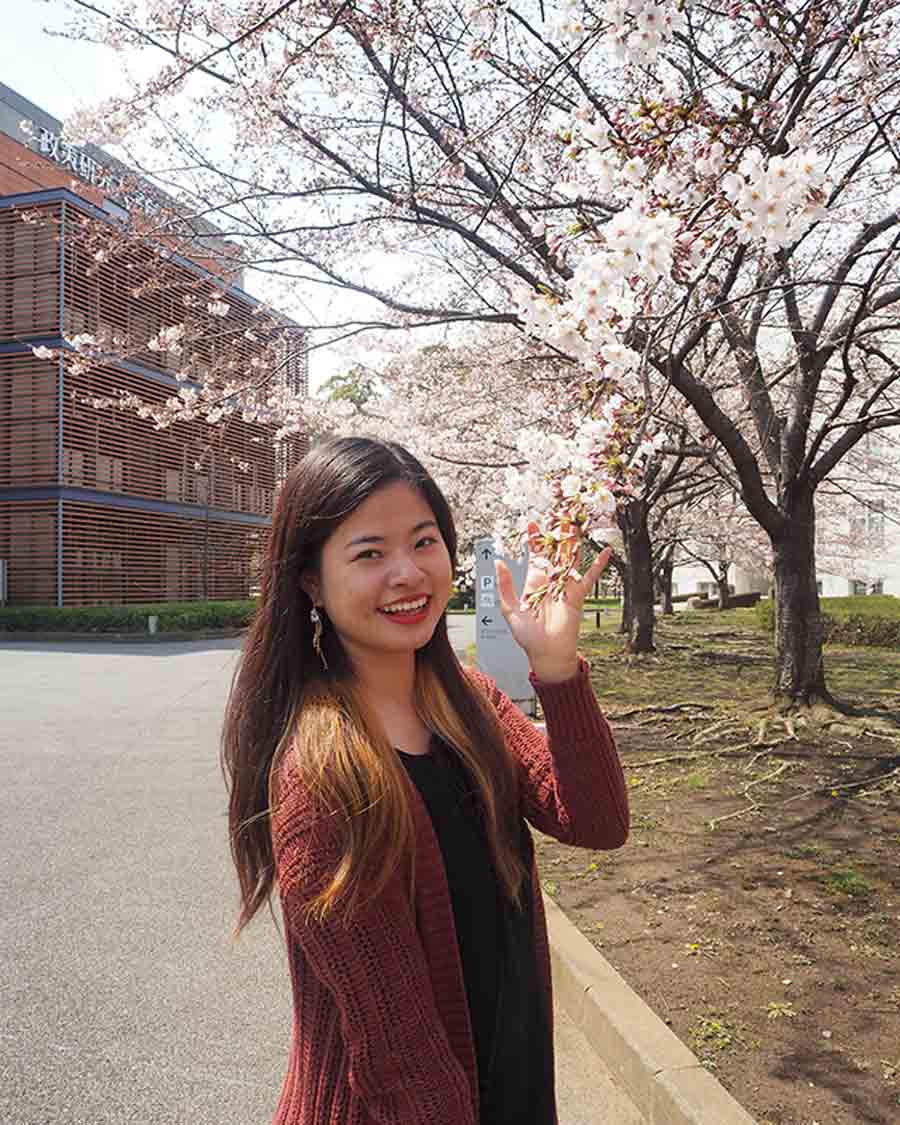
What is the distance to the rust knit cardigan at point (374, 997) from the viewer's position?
1162mm

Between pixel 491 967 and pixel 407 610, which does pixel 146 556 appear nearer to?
pixel 407 610

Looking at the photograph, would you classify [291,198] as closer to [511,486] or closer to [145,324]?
[511,486]

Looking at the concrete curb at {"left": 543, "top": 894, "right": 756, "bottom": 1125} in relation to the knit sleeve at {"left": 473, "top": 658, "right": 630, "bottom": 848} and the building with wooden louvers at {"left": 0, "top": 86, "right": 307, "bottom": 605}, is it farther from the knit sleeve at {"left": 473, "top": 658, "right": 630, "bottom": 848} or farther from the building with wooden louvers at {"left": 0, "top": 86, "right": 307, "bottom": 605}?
the building with wooden louvers at {"left": 0, "top": 86, "right": 307, "bottom": 605}

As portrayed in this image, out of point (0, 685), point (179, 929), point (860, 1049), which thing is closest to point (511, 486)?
point (860, 1049)

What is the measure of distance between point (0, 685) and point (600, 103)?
10.5 metres

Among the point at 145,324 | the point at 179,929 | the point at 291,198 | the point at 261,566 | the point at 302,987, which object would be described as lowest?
the point at 179,929

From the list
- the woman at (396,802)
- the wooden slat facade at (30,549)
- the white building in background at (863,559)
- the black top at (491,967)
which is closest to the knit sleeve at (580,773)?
the woman at (396,802)

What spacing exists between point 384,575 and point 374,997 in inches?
24.8

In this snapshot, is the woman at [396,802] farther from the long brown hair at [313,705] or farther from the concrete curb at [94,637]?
the concrete curb at [94,637]

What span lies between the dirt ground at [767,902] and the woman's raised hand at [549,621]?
1.69 meters

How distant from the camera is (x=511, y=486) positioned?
7.89 ft

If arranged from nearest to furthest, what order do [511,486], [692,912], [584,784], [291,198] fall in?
[584,784], [511,486], [692,912], [291,198]

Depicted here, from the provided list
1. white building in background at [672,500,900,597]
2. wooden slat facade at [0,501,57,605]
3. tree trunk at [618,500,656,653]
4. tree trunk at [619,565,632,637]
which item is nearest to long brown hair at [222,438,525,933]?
tree trunk at [618,500,656,653]

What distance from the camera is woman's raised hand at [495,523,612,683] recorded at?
4.83ft
